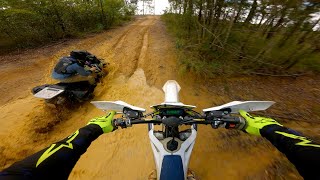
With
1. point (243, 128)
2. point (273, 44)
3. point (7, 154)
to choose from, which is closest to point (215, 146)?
point (243, 128)

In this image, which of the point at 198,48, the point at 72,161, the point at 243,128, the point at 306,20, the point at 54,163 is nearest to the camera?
the point at 54,163

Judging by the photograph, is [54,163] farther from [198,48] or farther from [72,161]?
[198,48]

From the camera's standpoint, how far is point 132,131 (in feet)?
13.9

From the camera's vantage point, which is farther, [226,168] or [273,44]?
[273,44]

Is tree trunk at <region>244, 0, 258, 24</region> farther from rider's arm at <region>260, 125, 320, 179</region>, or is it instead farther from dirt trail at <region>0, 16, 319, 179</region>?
rider's arm at <region>260, 125, 320, 179</region>

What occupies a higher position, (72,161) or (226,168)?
(72,161)

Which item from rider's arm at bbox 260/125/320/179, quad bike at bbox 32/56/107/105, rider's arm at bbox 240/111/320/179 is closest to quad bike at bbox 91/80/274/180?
rider's arm at bbox 240/111/320/179

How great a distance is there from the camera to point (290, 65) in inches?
221

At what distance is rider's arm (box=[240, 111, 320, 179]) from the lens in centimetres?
A: 146

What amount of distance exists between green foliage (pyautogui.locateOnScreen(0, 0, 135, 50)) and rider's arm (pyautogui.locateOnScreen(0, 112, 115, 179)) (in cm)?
1323

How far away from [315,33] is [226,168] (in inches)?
165

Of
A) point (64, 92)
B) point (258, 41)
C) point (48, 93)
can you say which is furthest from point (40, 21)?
point (258, 41)

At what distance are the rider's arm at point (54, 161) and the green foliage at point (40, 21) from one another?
43.4 feet

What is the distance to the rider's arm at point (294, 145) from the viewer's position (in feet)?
4.80
